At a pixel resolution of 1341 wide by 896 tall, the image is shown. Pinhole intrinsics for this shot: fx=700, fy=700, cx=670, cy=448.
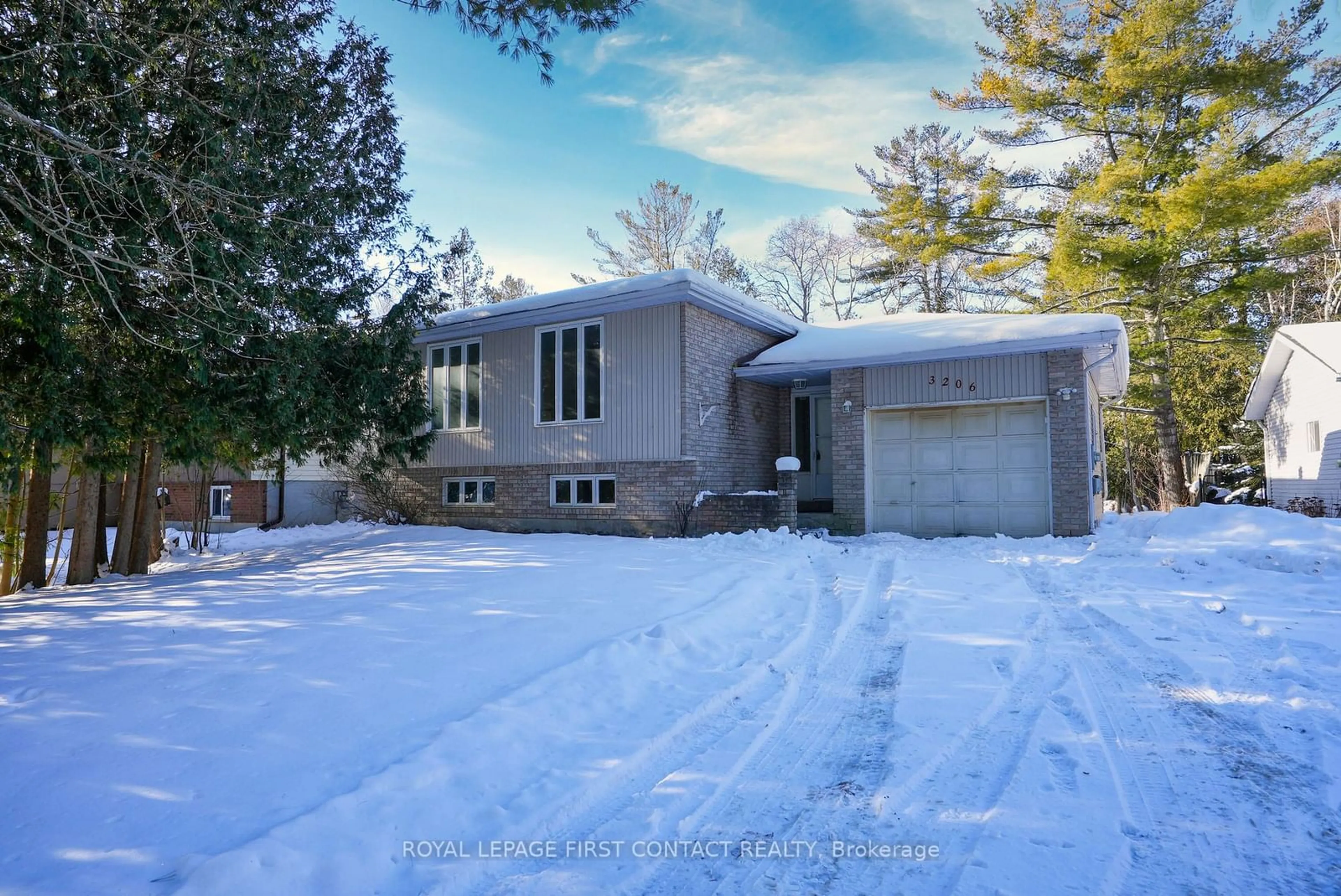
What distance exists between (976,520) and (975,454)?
1.12 metres

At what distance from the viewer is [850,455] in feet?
41.0

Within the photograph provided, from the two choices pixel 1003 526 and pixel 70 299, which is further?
pixel 1003 526

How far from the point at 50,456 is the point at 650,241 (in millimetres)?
21615

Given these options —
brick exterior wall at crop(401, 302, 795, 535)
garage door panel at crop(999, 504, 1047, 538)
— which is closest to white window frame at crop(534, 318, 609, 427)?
brick exterior wall at crop(401, 302, 795, 535)

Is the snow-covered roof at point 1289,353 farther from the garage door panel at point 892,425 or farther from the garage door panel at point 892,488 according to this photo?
the garage door panel at point 892,488

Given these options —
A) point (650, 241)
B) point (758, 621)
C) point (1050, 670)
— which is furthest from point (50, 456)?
point (650, 241)

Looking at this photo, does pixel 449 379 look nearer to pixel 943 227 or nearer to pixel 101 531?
pixel 101 531

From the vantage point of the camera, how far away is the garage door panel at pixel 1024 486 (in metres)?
11.4

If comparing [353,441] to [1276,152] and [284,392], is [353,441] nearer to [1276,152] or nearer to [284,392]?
[284,392]

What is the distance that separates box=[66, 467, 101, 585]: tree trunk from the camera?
9.14 meters

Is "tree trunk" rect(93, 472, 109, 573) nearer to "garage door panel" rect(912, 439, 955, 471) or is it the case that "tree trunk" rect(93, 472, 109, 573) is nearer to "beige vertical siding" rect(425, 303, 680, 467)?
"beige vertical siding" rect(425, 303, 680, 467)

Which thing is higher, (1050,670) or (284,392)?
(284,392)

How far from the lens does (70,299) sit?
22.5 feet

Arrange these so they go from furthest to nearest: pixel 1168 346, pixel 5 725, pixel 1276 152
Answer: pixel 1168 346 < pixel 1276 152 < pixel 5 725
